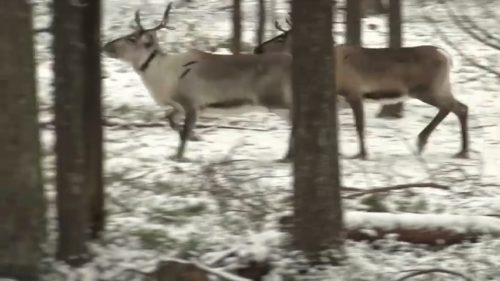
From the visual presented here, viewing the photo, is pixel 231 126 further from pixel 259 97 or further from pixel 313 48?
pixel 313 48

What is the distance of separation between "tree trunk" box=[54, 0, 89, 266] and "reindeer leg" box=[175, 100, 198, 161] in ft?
13.1

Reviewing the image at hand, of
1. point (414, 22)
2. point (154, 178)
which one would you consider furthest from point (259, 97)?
point (414, 22)

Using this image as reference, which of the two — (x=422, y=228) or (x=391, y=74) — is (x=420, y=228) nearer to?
(x=422, y=228)

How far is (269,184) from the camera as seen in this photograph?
9.02m

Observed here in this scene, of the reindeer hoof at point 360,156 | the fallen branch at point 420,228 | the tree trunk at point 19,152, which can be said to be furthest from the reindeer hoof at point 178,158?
the tree trunk at point 19,152

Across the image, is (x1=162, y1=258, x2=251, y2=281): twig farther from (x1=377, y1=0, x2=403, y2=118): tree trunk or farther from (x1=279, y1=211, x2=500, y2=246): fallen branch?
(x1=377, y1=0, x2=403, y2=118): tree trunk

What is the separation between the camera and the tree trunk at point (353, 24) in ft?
48.0

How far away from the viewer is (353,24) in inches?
584

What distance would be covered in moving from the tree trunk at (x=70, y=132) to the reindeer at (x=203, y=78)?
414 centimetres

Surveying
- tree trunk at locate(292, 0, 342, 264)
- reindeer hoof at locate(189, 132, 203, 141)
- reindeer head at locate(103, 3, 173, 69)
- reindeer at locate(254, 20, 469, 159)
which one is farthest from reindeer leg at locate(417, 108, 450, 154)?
tree trunk at locate(292, 0, 342, 264)

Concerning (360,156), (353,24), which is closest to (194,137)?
(360,156)

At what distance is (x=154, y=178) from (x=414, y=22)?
1410cm

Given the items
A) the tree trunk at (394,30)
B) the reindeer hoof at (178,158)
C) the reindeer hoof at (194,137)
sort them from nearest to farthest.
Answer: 1. the reindeer hoof at (178,158)
2. the reindeer hoof at (194,137)
3. the tree trunk at (394,30)

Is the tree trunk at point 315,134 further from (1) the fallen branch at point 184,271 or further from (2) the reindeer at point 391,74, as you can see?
(2) the reindeer at point 391,74
